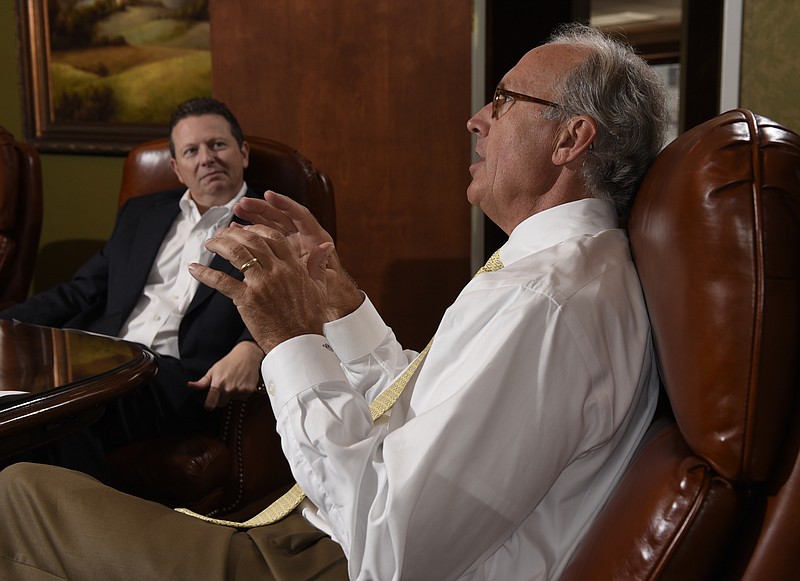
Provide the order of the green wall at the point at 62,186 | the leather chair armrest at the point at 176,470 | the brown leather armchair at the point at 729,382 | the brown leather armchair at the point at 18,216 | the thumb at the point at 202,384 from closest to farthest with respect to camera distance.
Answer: the brown leather armchair at the point at 729,382, the leather chair armrest at the point at 176,470, the thumb at the point at 202,384, the brown leather armchair at the point at 18,216, the green wall at the point at 62,186

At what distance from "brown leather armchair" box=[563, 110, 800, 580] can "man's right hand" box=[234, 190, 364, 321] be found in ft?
2.67

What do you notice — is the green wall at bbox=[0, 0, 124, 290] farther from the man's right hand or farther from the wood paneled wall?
the man's right hand

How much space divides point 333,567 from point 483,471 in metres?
0.35

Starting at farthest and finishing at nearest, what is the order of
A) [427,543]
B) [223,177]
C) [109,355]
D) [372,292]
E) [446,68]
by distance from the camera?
[372,292] < [446,68] < [223,177] < [109,355] < [427,543]

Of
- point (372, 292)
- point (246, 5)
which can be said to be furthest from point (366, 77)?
point (372, 292)

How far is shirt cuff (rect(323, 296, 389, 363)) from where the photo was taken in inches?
63.1

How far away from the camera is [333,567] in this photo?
3.92ft

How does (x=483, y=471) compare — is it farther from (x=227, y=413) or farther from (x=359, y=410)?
(x=227, y=413)

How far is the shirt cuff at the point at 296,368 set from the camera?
3.64 ft

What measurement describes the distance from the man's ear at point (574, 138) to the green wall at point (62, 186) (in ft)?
11.7

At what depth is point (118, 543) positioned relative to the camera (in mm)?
1126

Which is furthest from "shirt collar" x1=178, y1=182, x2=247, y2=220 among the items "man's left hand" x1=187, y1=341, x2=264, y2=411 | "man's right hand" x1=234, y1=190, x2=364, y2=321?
"man's right hand" x1=234, y1=190, x2=364, y2=321

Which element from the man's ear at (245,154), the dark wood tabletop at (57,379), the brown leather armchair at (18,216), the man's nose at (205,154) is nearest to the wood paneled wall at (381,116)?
the man's ear at (245,154)

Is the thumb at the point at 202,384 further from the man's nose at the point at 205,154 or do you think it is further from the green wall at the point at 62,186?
the green wall at the point at 62,186
